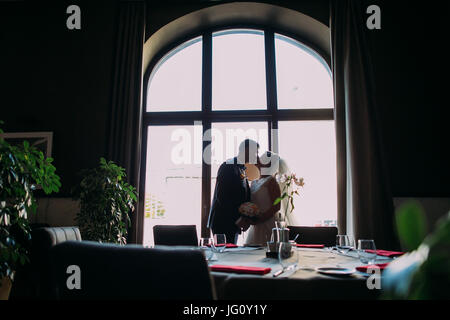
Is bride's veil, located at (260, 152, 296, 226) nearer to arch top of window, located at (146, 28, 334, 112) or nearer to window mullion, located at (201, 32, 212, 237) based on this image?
arch top of window, located at (146, 28, 334, 112)

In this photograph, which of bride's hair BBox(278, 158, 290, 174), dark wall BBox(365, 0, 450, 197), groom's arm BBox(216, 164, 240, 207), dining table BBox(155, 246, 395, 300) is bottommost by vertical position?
dining table BBox(155, 246, 395, 300)

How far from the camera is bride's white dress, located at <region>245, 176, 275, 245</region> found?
310 cm

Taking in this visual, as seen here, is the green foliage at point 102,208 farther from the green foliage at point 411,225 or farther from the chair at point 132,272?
the green foliage at point 411,225

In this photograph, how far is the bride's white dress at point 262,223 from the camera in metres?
3.10

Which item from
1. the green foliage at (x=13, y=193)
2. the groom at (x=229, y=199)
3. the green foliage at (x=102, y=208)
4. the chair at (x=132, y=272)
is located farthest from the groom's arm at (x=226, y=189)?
the chair at (x=132, y=272)

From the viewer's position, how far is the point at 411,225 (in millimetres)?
408

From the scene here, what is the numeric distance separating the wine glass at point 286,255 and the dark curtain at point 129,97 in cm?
299

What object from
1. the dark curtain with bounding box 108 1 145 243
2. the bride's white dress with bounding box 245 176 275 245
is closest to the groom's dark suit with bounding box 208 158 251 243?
the bride's white dress with bounding box 245 176 275 245

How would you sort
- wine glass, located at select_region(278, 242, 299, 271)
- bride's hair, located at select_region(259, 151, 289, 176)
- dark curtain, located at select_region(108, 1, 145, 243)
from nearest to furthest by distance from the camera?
wine glass, located at select_region(278, 242, 299, 271)
bride's hair, located at select_region(259, 151, 289, 176)
dark curtain, located at select_region(108, 1, 145, 243)

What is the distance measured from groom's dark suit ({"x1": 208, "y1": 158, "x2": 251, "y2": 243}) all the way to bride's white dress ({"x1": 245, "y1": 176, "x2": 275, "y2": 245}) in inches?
4.5

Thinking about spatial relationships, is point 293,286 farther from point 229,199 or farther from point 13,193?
point 229,199
